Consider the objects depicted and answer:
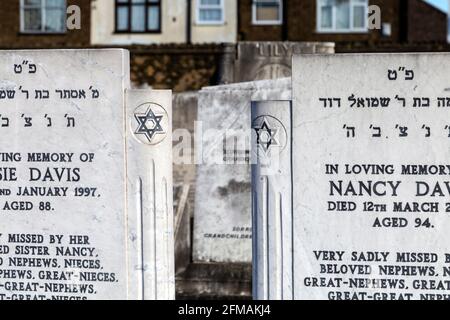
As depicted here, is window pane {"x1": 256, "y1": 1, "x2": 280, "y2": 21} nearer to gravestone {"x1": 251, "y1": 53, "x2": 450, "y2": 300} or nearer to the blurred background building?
the blurred background building

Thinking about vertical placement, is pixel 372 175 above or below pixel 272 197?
above

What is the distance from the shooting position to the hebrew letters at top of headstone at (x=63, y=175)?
15.7 feet

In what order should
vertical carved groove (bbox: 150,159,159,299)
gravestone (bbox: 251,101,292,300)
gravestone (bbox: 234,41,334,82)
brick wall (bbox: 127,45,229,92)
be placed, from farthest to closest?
brick wall (bbox: 127,45,229,92) < gravestone (bbox: 234,41,334,82) < vertical carved groove (bbox: 150,159,159,299) < gravestone (bbox: 251,101,292,300)

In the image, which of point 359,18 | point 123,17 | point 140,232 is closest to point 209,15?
point 123,17

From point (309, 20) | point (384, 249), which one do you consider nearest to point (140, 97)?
point (384, 249)

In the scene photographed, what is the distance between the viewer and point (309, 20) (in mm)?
24406

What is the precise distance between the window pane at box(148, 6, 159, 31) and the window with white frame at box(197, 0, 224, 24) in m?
1.44

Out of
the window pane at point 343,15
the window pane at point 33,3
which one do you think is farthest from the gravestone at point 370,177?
the window pane at point 33,3

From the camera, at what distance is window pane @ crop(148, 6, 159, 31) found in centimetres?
2536

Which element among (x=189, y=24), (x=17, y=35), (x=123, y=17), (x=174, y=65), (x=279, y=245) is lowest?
(x=279, y=245)

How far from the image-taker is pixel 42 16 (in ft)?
85.4

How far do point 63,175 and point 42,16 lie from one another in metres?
22.4

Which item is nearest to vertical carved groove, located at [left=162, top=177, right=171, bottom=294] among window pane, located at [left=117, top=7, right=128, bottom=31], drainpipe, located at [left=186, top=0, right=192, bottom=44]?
Answer: drainpipe, located at [left=186, top=0, right=192, bottom=44]

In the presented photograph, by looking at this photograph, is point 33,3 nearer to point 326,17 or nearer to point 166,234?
point 326,17
